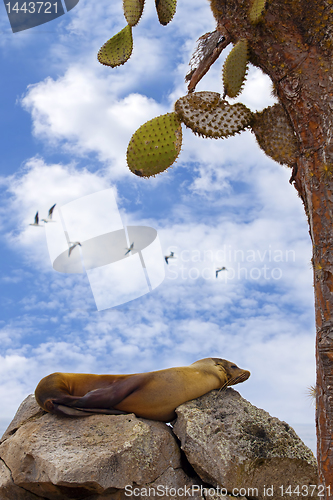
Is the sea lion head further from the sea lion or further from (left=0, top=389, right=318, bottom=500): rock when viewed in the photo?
(left=0, top=389, right=318, bottom=500): rock

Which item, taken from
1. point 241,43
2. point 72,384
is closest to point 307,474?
point 72,384

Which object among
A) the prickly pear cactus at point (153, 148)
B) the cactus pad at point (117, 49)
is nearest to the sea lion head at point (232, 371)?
the prickly pear cactus at point (153, 148)

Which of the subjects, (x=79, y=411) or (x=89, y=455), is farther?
(x=79, y=411)

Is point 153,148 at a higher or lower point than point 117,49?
lower

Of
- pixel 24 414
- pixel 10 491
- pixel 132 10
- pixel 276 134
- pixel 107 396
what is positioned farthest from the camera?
pixel 24 414

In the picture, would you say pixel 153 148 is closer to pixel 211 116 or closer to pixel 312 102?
pixel 211 116

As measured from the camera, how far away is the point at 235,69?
3742mm

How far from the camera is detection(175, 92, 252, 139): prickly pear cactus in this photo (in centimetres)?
371

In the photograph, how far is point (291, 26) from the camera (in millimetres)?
3506

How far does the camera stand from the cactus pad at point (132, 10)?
411cm

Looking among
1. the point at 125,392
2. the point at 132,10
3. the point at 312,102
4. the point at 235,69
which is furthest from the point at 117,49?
the point at 125,392

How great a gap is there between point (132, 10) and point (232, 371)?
4120 millimetres

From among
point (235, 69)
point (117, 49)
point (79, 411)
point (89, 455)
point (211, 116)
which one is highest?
point (117, 49)

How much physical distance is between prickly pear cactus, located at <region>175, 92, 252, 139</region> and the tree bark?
393 millimetres
